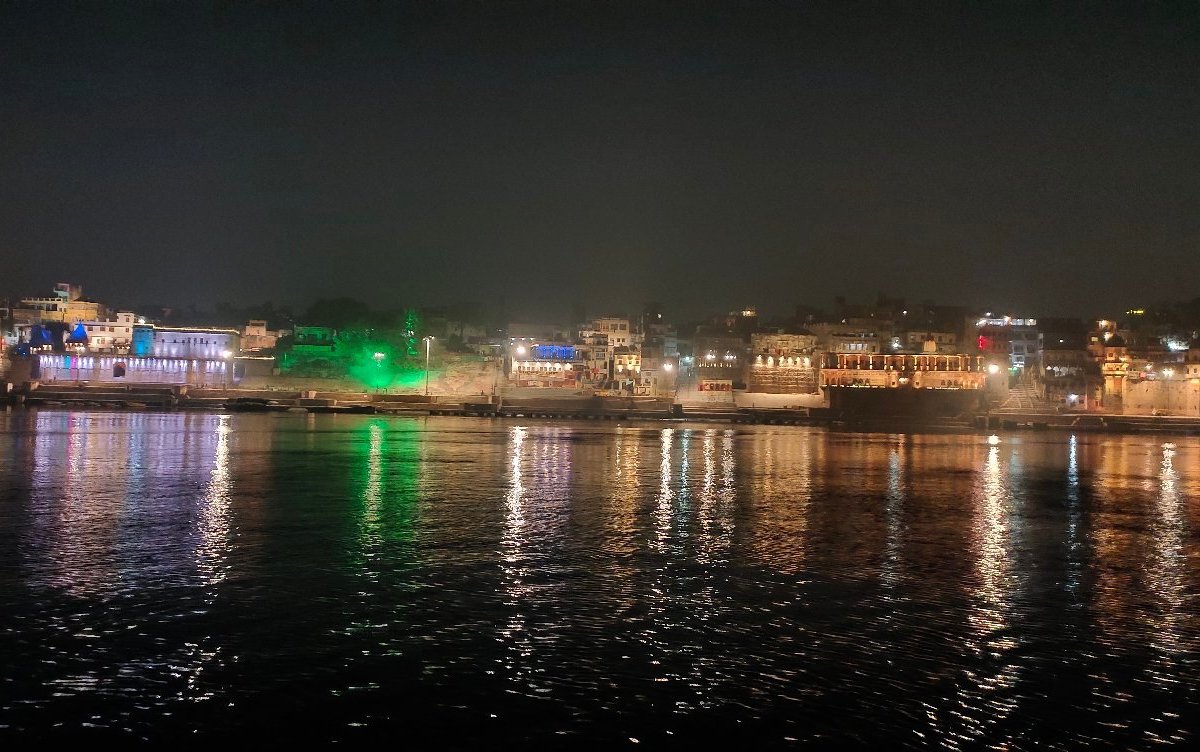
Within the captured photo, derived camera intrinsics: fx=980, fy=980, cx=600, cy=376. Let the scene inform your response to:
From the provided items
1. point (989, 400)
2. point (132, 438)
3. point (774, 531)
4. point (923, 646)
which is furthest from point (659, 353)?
point (923, 646)

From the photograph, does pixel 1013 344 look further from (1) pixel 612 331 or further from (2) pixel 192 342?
(2) pixel 192 342

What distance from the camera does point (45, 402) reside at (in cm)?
7062

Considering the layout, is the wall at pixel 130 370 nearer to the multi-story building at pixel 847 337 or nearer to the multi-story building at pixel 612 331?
the multi-story building at pixel 612 331

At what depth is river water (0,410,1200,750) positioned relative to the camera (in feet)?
24.8

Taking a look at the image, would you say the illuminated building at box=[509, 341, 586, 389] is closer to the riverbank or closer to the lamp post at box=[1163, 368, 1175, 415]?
the riverbank

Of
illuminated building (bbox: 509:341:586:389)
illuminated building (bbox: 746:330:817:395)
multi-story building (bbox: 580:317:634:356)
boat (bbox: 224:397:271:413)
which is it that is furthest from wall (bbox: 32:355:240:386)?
illuminated building (bbox: 746:330:817:395)

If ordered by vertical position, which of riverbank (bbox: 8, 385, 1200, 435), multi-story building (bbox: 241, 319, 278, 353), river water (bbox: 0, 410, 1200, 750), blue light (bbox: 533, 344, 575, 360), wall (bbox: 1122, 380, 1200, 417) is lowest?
river water (bbox: 0, 410, 1200, 750)

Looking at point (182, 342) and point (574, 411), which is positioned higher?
point (182, 342)

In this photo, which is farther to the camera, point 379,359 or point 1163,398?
point 379,359

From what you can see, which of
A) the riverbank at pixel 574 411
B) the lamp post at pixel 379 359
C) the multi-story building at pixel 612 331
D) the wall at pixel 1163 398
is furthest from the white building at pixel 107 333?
the wall at pixel 1163 398

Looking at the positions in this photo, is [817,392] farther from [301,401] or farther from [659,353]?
[301,401]

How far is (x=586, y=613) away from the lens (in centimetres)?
1077

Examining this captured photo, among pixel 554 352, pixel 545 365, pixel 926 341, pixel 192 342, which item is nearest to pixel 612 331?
pixel 554 352

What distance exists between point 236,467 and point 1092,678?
75.4 ft
